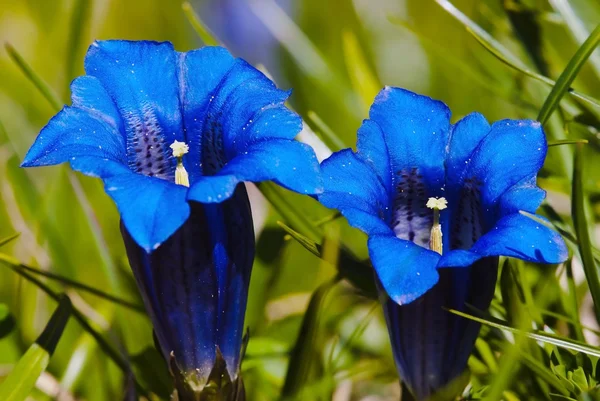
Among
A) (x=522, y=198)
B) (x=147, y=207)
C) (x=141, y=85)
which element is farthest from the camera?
(x=141, y=85)

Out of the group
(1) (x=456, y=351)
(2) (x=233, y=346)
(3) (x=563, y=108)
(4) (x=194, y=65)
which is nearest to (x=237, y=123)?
(4) (x=194, y=65)

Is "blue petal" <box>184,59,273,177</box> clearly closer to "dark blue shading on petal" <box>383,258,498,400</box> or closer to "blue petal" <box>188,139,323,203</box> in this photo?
"blue petal" <box>188,139,323,203</box>

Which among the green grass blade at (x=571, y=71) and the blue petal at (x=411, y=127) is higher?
the blue petal at (x=411, y=127)

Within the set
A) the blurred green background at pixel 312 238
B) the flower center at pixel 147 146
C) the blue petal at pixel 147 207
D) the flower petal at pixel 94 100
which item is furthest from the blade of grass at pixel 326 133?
the blue petal at pixel 147 207

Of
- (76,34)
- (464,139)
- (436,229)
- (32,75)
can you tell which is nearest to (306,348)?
(436,229)

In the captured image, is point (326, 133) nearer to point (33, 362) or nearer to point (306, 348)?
point (306, 348)

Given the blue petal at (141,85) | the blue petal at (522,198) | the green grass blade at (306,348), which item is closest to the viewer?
the blue petal at (522,198)

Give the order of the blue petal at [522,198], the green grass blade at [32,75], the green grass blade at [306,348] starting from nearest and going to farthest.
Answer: the blue petal at [522,198]
the green grass blade at [306,348]
the green grass blade at [32,75]

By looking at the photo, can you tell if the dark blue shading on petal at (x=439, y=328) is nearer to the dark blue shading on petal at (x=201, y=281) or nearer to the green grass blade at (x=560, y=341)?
the green grass blade at (x=560, y=341)
